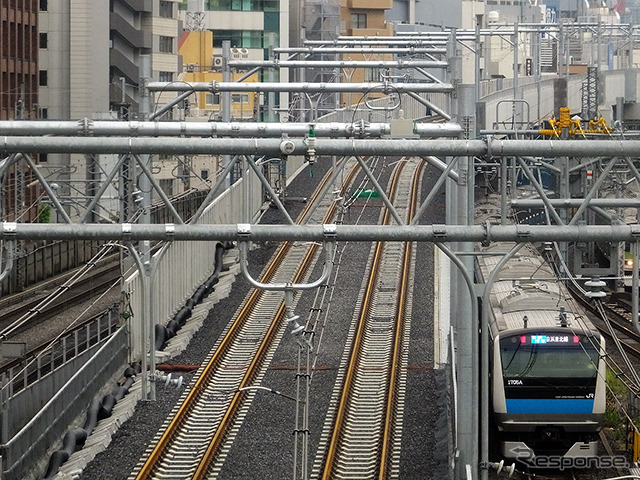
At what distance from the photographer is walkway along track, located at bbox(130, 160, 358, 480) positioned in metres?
14.0

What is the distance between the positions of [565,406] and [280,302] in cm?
944

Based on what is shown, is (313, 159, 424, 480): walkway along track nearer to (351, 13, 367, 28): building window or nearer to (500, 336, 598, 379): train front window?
(500, 336, 598, 379): train front window

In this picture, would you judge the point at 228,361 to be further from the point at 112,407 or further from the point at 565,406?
the point at 565,406

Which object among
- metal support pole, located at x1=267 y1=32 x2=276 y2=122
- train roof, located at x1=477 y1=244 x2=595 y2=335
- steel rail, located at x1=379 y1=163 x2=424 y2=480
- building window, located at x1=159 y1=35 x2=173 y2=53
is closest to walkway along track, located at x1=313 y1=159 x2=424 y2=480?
steel rail, located at x1=379 y1=163 x2=424 y2=480

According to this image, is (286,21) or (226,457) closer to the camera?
(226,457)

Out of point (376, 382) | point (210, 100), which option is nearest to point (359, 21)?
point (210, 100)

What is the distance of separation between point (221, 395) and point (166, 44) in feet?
106

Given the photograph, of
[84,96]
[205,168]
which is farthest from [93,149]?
[205,168]

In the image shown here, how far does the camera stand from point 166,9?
48062mm

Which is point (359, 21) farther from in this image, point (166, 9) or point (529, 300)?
point (529, 300)

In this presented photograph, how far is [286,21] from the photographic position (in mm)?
58125

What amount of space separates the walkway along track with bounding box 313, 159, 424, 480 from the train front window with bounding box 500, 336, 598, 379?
5.42ft

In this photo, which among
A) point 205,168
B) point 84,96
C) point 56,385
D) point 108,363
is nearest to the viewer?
point 56,385

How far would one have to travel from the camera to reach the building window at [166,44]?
155 ft
